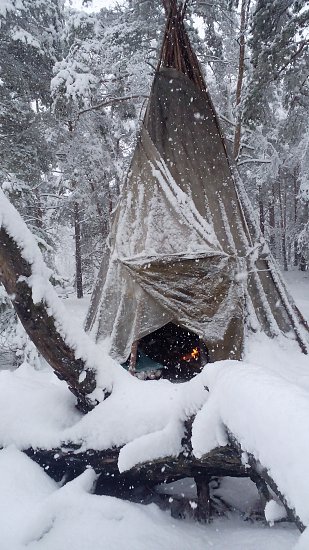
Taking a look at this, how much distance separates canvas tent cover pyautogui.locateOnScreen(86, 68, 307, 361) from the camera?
16.1 feet

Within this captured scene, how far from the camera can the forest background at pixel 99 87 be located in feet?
20.7

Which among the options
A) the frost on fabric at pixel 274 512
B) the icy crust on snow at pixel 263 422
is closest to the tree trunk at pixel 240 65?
the icy crust on snow at pixel 263 422

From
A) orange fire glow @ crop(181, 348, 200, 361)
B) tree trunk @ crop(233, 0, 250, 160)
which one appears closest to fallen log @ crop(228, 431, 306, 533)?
orange fire glow @ crop(181, 348, 200, 361)

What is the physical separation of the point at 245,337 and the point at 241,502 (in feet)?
7.20

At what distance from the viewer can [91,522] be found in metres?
2.47

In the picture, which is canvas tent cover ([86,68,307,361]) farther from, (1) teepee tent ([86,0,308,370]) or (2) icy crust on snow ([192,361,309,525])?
(2) icy crust on snow ([192,361,309,525])

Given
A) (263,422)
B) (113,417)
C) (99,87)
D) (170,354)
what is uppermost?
(99,87)

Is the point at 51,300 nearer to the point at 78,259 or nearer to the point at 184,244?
the point at 184,244

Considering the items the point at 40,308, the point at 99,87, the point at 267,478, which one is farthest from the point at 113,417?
the point at 99,87

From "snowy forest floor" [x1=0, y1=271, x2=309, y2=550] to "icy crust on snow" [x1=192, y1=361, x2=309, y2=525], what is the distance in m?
0.69

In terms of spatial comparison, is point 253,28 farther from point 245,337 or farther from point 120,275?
point 245,337

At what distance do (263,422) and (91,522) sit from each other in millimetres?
1509

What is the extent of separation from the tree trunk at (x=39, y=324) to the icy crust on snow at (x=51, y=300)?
0.03m

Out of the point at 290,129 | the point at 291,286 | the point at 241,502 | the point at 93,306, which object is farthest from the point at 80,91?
the point at 291,286
